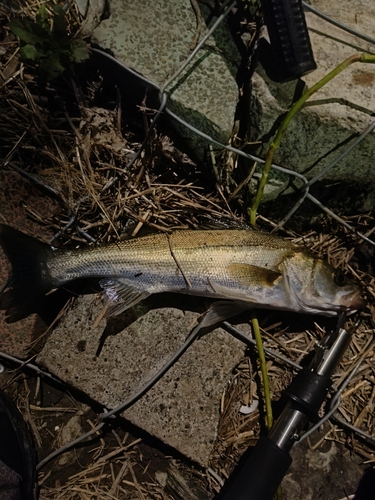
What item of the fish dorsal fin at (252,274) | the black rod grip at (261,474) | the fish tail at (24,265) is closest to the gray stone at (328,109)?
the fish dorsal fin at (252,274)

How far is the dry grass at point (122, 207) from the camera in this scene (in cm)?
319

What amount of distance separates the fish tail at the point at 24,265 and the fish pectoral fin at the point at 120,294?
0.42 m

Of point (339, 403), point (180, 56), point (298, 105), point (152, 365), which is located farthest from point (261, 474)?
point (180, 56)

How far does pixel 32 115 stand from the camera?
323 cm

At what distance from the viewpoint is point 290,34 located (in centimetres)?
254

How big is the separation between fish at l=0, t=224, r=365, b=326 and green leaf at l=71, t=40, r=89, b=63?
4.15ft

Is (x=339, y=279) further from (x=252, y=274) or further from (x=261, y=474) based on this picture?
(x=261, y=474)

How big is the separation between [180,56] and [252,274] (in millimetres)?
1612

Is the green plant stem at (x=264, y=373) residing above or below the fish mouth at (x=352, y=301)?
below

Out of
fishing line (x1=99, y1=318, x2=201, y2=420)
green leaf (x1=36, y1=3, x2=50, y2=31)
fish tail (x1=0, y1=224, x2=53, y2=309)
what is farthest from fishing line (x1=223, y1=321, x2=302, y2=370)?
green leaf (x1=36, y1=3, x2=50, y2=31)

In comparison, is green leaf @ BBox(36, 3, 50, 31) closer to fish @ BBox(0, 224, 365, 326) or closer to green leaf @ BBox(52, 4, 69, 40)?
green leaf @ BBox(52, 4, 69, 40)

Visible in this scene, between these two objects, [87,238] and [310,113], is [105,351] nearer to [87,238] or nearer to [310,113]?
[87,238]

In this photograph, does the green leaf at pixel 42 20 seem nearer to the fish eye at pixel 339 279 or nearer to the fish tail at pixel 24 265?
the fish tail at pixel 24 265

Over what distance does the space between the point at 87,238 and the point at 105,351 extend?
85 cm
